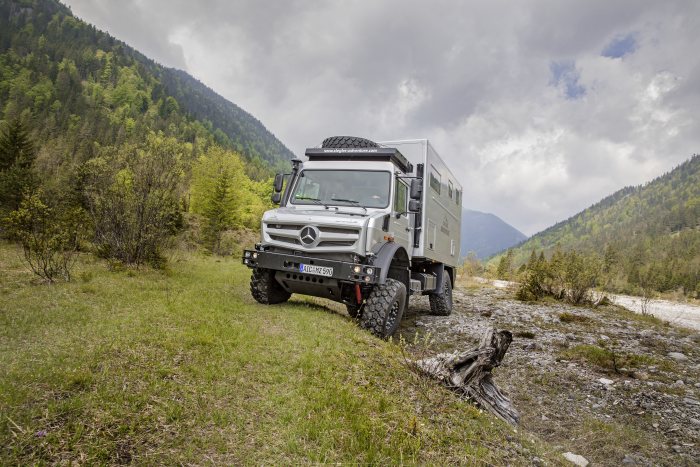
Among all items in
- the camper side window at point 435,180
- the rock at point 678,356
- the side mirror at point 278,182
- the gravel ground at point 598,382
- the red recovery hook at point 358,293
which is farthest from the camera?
the camper side window at point 435,180

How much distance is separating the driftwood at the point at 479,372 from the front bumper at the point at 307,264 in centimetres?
207

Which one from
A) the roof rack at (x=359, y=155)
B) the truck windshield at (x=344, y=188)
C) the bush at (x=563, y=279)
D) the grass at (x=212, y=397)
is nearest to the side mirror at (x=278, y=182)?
the truck windshield at (x=344, y=188)

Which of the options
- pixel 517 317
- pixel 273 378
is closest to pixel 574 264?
pixel 517 317

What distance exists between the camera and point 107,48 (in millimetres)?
150125

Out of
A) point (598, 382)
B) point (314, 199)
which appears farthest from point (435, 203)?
point (598, 382)

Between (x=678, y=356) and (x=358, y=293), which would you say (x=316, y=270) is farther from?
(x=678, y=356)

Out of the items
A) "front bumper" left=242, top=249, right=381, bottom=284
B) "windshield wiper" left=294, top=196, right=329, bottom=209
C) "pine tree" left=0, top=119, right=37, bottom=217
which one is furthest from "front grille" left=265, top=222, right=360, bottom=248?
"pine tree" left=0, top=119, right=37, bottom=217

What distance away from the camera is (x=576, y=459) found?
4.20m

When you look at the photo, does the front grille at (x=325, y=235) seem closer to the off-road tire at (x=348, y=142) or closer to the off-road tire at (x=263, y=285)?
the off-road tire at (x=263, y=285)

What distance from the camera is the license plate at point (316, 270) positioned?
721cm

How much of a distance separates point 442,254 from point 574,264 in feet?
27.3

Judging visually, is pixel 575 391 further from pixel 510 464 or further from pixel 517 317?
pixel 517 317

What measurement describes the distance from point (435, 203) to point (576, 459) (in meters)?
7.28

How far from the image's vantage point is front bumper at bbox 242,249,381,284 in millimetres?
7004
